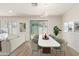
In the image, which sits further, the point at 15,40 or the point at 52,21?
the point at 15,40

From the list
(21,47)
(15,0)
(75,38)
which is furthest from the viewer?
(75,38)

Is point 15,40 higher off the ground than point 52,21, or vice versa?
point 52,21

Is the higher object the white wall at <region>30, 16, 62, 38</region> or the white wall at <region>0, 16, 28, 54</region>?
the white wall at <region>30, 16, 62, 38</region>

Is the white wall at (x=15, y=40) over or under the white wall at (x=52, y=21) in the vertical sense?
under

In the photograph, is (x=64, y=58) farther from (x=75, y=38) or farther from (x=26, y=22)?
(x=75, y=38)

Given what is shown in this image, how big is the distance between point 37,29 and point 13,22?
0.48m

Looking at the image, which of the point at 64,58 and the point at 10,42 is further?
the point at 10,42

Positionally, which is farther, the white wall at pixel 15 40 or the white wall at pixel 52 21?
the white wall at pixel 15 40

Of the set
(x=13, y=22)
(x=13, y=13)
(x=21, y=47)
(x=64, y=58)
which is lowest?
(x=21, y=47)

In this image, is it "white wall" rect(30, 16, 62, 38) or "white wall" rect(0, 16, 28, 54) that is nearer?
"white wall" rect(30, 16, 62, 38)

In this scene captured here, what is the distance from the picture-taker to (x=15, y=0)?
98 centimetres

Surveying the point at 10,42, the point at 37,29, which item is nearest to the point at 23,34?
the point at 37,29

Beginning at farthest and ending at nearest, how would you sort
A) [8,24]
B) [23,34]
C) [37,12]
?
[23,34] < [37,12] < [8,24]

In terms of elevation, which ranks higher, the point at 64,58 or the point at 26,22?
the point at 26,22
